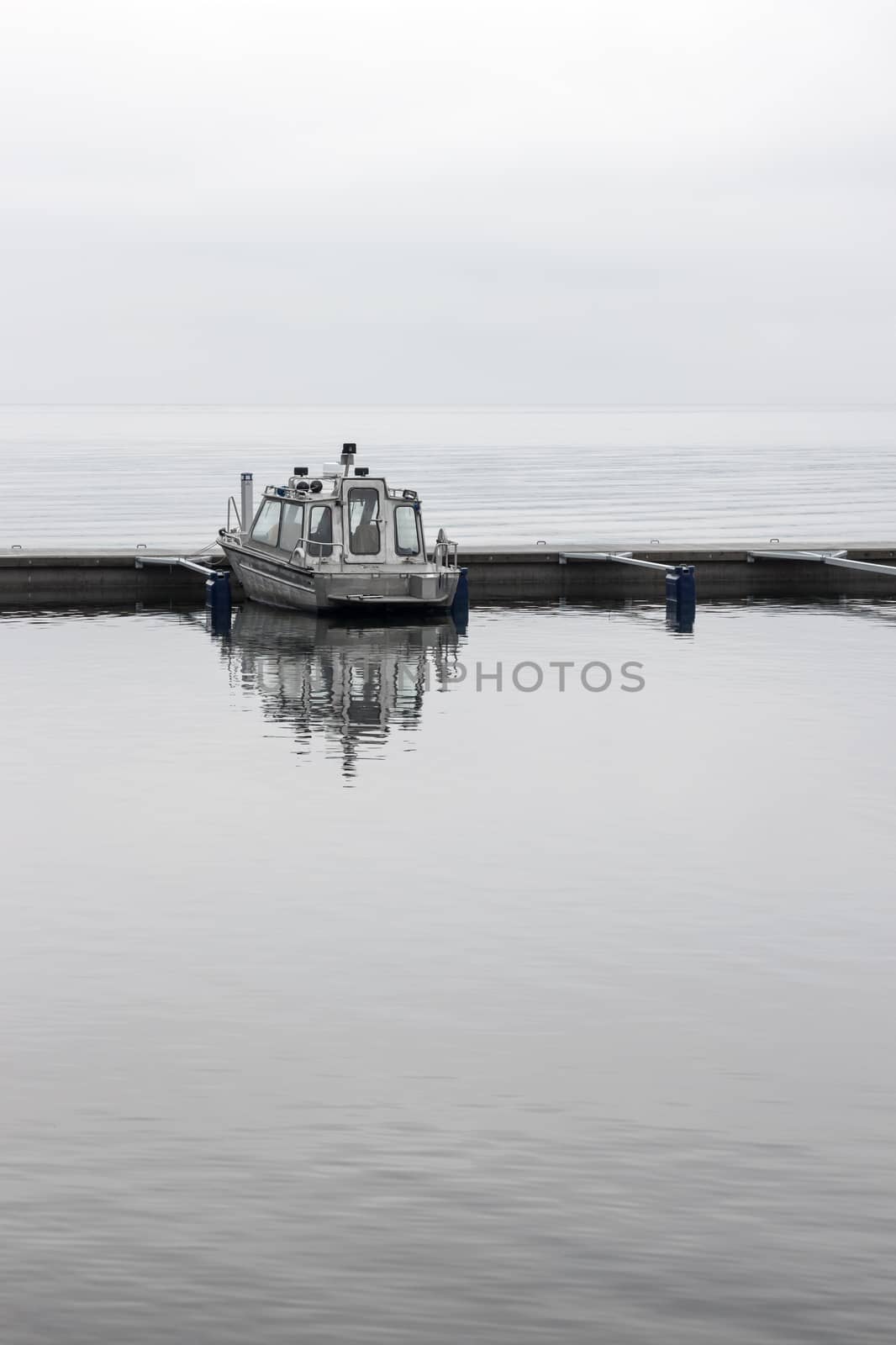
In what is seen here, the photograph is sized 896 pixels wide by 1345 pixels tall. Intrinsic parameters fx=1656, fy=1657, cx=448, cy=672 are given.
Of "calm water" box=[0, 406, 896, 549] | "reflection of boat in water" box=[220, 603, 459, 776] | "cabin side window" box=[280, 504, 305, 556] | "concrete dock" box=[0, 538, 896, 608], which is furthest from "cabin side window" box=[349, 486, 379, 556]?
"calm water" box=[0, 406, 896, 549]

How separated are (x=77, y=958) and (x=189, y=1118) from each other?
3.69 metres

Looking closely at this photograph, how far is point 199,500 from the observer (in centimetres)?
9606

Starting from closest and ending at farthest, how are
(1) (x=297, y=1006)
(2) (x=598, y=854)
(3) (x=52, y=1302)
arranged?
1. (3) (x=52, y=1302)
2. (1) (x=297, y=1006)
3. (2) (x=598, y=854)

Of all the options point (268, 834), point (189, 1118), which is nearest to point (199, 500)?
point (268, 834)

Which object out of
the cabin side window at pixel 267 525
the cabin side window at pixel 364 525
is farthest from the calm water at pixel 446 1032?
the cabin side window at pixel 267 525

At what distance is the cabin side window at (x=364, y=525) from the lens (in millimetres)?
36500

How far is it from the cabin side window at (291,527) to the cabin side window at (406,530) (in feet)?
7.08

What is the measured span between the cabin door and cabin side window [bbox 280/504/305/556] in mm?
1112

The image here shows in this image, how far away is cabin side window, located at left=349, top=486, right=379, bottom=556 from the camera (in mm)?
36500

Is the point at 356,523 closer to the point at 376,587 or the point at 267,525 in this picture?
the point at 376,587

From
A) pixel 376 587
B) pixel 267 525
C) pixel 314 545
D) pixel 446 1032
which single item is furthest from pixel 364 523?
pixel 446 1032

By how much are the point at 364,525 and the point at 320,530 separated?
1.02 meters

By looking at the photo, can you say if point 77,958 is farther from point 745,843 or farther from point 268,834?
point 745,843

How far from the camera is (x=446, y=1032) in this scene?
1194 cm
